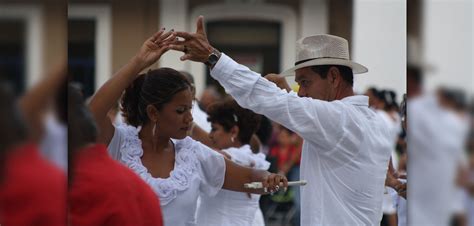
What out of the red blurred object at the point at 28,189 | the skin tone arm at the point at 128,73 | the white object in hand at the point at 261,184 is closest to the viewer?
the red blurred object at the point at 28,189

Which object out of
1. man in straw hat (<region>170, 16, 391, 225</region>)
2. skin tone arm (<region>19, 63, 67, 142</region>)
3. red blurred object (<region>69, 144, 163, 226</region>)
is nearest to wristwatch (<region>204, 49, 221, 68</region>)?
man in straw hat (<region>170, 16, 391, 225</region>)

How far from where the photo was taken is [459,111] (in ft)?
4.58

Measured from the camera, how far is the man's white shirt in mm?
2293

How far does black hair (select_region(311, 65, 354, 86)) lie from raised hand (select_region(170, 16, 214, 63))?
1.27 ft

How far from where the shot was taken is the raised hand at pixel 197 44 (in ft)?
7.34

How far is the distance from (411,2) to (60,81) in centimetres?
63

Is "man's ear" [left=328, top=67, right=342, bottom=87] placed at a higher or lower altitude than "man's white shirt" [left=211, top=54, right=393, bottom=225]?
higher

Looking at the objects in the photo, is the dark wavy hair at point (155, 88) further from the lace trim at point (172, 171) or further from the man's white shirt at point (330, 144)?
the man's white shirt at point (330, 144)

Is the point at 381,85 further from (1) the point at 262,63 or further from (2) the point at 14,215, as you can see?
(2) the point at 14,215

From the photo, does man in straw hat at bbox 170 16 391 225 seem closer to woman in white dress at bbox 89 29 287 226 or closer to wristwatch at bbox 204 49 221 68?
wristwatch at bbox 204 49 221 68

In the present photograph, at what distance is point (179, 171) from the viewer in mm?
2479

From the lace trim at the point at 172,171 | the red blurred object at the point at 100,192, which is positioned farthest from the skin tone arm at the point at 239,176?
the red blurred object at the point at 100,192

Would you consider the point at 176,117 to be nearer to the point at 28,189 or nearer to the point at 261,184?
the point at 261,184

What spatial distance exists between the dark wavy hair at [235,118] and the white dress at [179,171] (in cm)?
107
